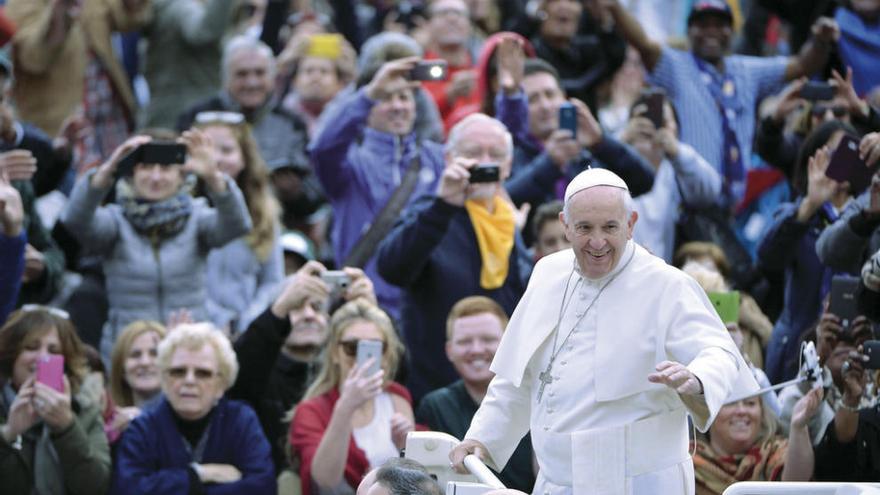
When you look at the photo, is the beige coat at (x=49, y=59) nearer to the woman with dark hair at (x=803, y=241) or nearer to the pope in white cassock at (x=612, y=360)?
the woman with dark hair at (x=803, y=241)

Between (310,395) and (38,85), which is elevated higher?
(38,85)

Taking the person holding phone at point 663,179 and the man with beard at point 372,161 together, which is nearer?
the man with beard at point 372,161

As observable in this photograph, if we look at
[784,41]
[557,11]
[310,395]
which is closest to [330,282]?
[310,395]

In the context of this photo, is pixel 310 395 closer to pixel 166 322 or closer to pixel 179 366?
pixel 179 366

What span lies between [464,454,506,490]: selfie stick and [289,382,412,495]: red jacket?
2139 millimetres

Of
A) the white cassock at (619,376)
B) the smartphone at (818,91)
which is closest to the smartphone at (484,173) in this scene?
the smartphone at (818,91)

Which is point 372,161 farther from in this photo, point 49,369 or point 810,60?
point 810,60

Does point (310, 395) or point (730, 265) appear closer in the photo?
point (310, 395)

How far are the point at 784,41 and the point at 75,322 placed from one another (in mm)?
7339

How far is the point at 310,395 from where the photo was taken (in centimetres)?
912

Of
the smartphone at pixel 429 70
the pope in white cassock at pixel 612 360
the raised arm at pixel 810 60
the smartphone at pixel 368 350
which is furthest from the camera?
the raised arm at pixel 810 60

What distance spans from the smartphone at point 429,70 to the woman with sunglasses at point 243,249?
1.28m

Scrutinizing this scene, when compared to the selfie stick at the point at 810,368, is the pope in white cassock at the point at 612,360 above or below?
above

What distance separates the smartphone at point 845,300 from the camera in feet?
27.1
